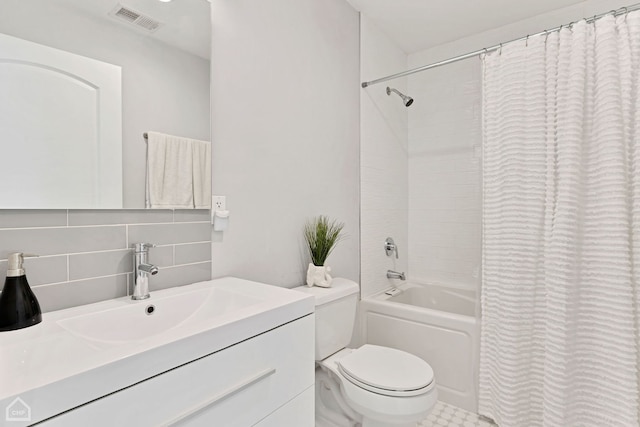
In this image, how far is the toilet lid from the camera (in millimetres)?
1399

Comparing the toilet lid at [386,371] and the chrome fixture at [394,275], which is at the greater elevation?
the chrome fixture at [394,275]

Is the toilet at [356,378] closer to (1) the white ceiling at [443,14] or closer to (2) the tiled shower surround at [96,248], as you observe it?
(2) the tiled shower surround at [96,248]

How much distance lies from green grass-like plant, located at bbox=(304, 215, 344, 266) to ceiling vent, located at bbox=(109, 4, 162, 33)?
109cm

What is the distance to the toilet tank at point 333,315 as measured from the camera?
1596 mm

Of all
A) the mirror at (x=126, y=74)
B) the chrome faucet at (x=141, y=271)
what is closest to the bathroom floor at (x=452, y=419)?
the chrome faucet at (x=141, y=271)

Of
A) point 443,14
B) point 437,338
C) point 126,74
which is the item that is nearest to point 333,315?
point 437,338

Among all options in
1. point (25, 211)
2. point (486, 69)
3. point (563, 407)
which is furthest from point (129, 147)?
point (563, 407)

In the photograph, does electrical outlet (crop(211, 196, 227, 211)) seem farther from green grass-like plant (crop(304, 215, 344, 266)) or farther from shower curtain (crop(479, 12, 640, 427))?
shower curtain (crop(479, 12, 640, 427))

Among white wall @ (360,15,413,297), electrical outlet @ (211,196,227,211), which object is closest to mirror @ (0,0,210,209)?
electrical outlet @ (211,196,227,211)

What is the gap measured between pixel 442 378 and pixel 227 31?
208cm

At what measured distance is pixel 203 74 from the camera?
1374 mm

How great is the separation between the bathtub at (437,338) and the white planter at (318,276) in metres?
0.62

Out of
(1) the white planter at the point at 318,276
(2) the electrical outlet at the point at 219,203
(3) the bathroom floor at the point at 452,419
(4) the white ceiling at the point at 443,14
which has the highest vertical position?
(4) the white ceiling at the point at 443,14

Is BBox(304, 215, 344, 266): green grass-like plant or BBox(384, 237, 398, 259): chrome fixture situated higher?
BBox(304, 215, 344, 266): green grass-like plant
